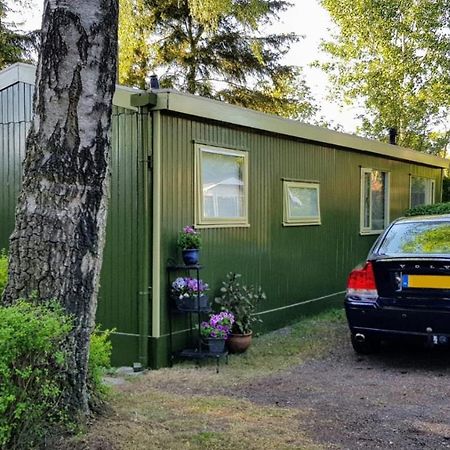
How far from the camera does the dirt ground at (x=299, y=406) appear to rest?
132 inches

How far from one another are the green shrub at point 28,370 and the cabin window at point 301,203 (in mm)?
5352

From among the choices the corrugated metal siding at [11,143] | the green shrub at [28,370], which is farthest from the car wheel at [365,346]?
the corrugated metal siding at [11,143]

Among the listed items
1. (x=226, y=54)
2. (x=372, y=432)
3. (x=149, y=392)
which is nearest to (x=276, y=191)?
(x=149, y=392)

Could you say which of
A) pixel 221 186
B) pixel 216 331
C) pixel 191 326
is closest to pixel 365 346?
pixel 216 331

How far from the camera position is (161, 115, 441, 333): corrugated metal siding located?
598 centimetres

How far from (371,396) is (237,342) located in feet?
6.26

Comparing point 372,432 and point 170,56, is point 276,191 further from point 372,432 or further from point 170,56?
point 170,56

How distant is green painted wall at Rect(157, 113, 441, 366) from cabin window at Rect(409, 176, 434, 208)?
1.67 m

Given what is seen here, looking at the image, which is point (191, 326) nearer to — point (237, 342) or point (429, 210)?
point (237, 342)

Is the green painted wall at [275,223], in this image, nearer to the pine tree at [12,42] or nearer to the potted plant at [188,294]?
the potted plant at [188,294]

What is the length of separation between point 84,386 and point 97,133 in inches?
56.6

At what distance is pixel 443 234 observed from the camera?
5730mm

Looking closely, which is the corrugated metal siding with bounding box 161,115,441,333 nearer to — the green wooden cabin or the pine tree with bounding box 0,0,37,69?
the green wooden cabin

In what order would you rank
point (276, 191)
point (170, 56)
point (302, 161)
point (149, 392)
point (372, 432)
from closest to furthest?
point (372, 432) → point (149, 392) → point (276, 191) → point (302, 161) → point (170, 56)
